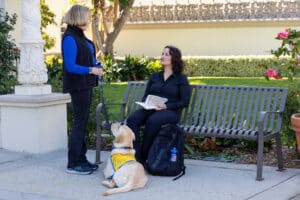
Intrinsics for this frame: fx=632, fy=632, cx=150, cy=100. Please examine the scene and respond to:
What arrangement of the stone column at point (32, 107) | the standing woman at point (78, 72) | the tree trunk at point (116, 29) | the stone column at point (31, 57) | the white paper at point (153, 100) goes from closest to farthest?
the standing woman at point (78, 72)
the white paper at point (153, 100)
the stone column at point (32, 107)
the stone column at point (31, 57)
the tree trunk at point (116, 29)

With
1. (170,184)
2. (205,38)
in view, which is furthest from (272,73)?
(205,38)

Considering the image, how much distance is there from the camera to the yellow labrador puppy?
6297 mm

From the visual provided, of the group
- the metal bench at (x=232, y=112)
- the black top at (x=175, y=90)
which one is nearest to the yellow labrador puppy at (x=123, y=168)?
the black top at (x=175, y=90)

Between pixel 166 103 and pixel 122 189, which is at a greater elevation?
pixel 166 103

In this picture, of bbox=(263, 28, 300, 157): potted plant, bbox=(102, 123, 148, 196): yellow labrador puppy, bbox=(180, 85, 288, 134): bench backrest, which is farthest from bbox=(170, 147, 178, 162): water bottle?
bbox=(263, 28, 300, 157): potted plant

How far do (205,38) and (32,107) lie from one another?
18.0 meters

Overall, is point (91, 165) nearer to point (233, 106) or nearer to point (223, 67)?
point (233, 106)

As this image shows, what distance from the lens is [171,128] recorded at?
7.01 metres

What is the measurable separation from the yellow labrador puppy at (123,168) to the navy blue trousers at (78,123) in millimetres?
554

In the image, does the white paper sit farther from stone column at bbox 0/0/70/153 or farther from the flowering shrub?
stone column at bbox 0/0/70/153

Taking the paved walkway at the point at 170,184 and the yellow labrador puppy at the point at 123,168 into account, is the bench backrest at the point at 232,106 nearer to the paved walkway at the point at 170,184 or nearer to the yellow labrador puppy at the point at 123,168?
the paved walkway at the point at 170,184

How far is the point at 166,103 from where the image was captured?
7297mm

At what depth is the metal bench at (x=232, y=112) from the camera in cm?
717

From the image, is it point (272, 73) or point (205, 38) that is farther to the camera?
point (205, 38)
